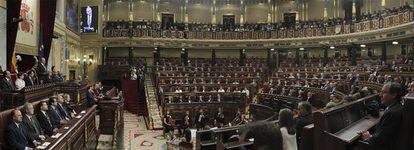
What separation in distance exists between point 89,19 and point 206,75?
336 inches

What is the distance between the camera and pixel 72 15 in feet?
67.9

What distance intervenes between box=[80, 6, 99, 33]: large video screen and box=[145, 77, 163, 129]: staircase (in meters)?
5.44

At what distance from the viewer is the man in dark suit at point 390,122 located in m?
3.31

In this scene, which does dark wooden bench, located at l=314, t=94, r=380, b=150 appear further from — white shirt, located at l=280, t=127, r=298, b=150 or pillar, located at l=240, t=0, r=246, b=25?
pillar, located at l=240, t=0, r=246, b=25

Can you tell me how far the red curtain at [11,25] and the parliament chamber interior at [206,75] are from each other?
3 centimetres

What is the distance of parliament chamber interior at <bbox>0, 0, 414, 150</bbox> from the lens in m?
4.69

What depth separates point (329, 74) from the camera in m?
18.2

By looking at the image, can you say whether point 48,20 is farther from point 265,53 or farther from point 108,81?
point 265,53

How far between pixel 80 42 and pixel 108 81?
3.24 metres

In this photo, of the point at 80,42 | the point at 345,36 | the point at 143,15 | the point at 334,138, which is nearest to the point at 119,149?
the point at 334,138

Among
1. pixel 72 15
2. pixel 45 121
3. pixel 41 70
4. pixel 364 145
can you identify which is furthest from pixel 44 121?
pixel 72 15

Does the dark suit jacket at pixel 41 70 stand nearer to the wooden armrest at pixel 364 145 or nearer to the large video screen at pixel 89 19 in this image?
the wooden armrest at pixel 364 145

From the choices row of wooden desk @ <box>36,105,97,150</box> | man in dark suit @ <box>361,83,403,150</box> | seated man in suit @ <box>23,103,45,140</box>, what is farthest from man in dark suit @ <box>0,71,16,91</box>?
man in dark suit @ <box>361,83,403,150</box>

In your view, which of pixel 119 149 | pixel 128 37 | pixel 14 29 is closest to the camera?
pixel 119 149
